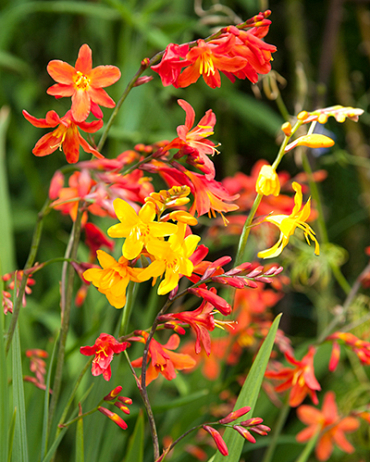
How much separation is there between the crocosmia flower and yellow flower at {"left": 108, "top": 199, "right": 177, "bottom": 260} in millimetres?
67

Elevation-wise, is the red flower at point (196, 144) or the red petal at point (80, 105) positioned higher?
the red petal at point (80, 105)

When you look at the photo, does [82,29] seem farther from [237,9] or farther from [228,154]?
[228,154]

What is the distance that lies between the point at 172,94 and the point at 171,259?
1.03 meters

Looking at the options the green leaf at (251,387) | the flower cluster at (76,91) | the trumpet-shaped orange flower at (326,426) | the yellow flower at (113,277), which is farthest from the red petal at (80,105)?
the trumpet-shaped orange flower at (326,426)

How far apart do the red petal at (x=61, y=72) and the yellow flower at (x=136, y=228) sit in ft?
0.41

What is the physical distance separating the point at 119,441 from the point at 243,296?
1.04 ft

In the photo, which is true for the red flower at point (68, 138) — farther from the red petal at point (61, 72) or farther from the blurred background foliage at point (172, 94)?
the blurred background foliage at point (172, 94)

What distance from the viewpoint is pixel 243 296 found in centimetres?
79

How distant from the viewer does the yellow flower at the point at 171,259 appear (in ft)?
1.09

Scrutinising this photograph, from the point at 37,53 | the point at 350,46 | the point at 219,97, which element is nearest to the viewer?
the point at 219,97

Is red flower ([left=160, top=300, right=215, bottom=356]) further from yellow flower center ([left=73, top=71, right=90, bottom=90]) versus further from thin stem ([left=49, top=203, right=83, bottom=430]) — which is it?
yellow flower center ([left=73, top=71, right=90, bottom=90])

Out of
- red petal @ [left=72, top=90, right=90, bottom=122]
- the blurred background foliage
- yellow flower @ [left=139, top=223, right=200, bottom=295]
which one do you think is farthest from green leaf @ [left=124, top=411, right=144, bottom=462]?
the blurred background foliage

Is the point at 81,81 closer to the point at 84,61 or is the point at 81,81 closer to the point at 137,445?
the point at 84,61

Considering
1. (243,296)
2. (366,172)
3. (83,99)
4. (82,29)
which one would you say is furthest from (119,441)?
(82,29)
